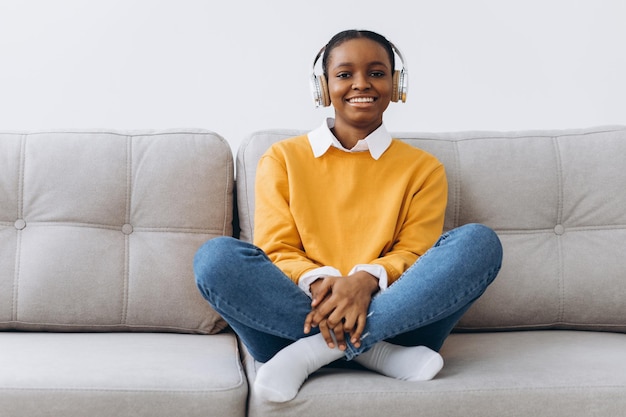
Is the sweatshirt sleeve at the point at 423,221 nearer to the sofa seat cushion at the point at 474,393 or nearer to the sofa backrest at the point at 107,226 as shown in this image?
the sofa seat cushion at the point at 474,393

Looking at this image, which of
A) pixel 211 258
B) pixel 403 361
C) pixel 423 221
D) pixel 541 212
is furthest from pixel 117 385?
pixel 541 212

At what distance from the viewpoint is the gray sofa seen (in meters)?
1.67

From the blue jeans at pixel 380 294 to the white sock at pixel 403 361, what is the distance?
0.11 feet

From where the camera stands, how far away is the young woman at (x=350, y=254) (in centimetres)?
135

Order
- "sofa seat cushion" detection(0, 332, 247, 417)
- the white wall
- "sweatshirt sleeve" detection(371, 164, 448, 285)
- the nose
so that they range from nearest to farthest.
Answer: "sofa seat cushion" detection(0, 332, 247, 417) → "sweatshirt sleeve" detection(371, 164, 448, 285) → the nose → the white wall

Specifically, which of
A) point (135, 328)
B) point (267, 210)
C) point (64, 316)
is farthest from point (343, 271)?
point (64, 316)

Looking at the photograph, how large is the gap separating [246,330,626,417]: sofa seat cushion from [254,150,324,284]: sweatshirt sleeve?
0.25 metres

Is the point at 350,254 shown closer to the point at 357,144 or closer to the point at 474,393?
the point at 357,144

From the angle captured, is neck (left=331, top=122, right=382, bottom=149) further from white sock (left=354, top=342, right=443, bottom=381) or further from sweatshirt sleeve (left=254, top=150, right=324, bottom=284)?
white sock (left=354, top=342, right=443, bottom=381)

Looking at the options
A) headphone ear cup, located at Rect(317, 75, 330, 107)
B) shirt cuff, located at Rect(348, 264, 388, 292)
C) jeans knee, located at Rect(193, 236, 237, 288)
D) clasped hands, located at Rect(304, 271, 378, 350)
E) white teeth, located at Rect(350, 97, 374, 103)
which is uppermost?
headphone ear cup, located at Rect(317, 75, 330, 107)

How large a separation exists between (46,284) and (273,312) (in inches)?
24.3

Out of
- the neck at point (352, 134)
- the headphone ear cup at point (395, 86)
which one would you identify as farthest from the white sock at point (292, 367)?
the headphone ear cup at point (395, 86)

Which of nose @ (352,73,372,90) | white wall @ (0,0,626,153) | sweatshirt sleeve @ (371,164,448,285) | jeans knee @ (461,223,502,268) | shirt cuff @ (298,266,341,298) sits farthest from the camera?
white wall @ (0,0,626,153)

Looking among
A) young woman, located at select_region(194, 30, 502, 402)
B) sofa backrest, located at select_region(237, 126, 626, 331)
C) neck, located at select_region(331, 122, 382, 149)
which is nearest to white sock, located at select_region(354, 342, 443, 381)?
young woman, located at select_region(194, 30, 502, 402)
